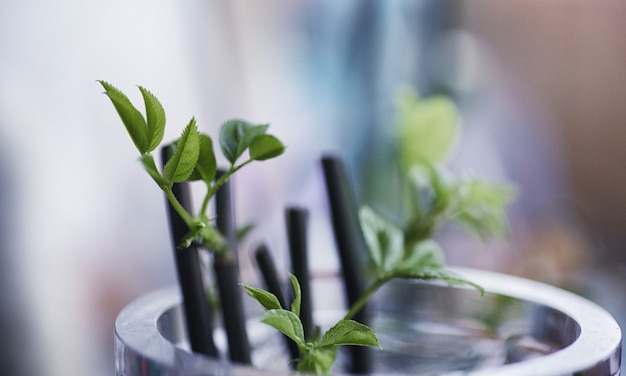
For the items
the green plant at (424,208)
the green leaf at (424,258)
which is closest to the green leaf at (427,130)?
the green plant at (424,208)

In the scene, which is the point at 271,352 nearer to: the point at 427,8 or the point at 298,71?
the point at 298,71

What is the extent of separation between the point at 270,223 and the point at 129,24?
0.19 meters

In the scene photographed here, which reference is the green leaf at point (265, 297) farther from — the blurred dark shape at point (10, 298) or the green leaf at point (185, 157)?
the blurred dark shape at point (10, 298)

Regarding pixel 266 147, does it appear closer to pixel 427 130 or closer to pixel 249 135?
pixel 249 135

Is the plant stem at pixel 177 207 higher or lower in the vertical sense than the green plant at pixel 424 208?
higher

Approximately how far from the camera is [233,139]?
240mm

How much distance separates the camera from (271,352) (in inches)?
13.3

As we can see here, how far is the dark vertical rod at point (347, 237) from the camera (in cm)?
31

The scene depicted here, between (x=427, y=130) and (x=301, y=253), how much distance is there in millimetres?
142

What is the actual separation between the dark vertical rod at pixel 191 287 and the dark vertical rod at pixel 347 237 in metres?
0.07

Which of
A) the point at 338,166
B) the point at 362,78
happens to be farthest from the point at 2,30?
the point at 362,78

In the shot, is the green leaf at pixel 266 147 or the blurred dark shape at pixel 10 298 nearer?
the green leaf at pixel 266 147

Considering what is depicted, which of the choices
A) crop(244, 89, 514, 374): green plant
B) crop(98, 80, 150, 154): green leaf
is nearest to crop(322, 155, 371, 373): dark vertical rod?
crop(244, 89, 514, 374): green plant

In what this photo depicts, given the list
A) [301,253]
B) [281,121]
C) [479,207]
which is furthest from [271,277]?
[281,121]
